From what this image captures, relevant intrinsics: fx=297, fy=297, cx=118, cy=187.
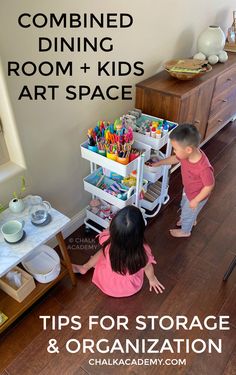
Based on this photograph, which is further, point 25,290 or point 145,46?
point 145,46

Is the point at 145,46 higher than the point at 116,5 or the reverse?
the reverse

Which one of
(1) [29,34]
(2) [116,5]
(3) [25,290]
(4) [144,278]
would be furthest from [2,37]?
(4) [144,278]

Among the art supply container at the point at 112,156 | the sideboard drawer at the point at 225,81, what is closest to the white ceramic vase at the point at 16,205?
the art supply container at the point at 112,156

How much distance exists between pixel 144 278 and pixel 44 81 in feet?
3.92

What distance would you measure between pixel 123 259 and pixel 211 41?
1855 millimetres

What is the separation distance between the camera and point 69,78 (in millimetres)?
1527

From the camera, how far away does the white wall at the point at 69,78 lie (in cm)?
129

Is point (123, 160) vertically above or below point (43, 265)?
above

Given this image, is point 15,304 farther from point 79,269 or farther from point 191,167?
point 191,167

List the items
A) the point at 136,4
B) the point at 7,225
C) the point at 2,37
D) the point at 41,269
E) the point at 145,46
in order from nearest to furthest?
the point at 2,37 < the point at 7,225 < the point at 41,269 < the point at 136,4 < the point at 145,46

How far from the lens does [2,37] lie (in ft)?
3.92

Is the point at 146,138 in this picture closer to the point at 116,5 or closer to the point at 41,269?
the point at 116,5

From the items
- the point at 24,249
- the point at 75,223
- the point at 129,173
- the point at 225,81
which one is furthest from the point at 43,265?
the point at 225,81

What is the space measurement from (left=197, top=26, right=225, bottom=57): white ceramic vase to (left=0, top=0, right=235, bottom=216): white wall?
0.47ft
